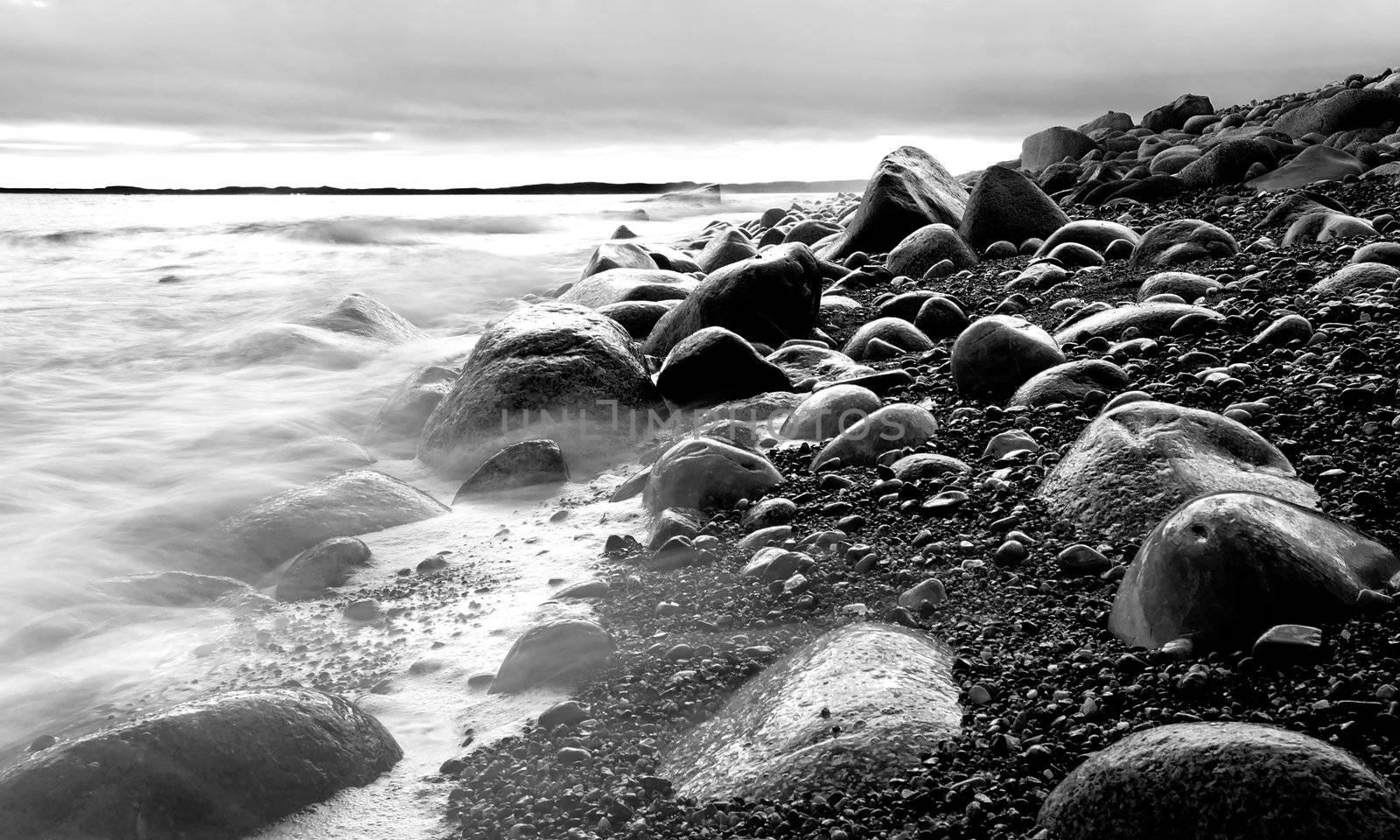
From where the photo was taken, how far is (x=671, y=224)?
1884 cm

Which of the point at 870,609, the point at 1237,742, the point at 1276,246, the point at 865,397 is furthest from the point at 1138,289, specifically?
the point at 1237,742

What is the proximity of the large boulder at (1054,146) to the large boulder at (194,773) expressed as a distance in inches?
464

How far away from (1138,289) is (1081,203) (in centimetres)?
363

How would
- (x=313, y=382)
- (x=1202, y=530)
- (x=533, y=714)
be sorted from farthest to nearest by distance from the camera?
(x=313, y=382) < (x=533, y=714) < (x=1202, y=530)

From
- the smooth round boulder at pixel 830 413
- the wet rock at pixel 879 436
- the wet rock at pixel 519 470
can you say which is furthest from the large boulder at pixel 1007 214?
the wet rock at pixel 519 470

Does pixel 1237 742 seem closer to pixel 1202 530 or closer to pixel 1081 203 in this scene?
pixel 1202 530

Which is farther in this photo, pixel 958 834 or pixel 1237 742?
pixel 958 834

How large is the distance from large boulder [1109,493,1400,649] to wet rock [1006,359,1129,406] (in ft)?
4.39

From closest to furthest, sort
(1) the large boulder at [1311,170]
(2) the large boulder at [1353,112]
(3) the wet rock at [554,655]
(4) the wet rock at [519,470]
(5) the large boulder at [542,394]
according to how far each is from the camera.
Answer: (3) the wet rock at [554,655] → (4) the wet rock at [519,470] → (5) the large boulder at [542,394] → (1) the large boulder at [1311,170] → (2) the large boulder at [1353,112]

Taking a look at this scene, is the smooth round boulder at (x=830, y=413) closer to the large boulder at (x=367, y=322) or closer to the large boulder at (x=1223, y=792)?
the large boulder at (x=1223, y=792)

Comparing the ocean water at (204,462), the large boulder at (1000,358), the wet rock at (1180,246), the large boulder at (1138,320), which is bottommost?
the ocean water at (204,462)

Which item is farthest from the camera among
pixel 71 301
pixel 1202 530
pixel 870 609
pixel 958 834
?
pixel 71 301

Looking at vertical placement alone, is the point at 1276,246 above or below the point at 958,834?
above

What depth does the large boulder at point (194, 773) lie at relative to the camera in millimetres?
2041
